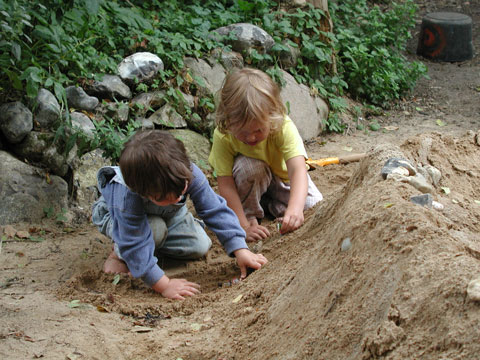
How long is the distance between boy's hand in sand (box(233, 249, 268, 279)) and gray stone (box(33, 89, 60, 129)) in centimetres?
171

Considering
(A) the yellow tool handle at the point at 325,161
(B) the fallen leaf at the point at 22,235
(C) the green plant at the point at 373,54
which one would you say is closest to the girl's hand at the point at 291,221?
(A) the yellow tool handle at the point at 325,161

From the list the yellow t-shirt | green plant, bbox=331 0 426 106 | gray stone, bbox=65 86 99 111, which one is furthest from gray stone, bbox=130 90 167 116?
green plant, bbox=331 0 426 106

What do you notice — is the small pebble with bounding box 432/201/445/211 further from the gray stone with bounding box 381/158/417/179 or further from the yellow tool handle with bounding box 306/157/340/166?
the yellow tool handle with bounding box 306/157/340/166

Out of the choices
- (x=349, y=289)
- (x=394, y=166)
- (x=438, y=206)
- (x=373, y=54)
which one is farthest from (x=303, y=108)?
(x=349, y=289)

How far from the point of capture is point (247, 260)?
2.95 m

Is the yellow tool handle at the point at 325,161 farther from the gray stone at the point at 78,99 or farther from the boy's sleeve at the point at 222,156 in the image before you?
the gray stone at the point at 78,99

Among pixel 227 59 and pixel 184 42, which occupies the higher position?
pixel 184 42

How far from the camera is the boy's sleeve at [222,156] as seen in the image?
11.8 ft

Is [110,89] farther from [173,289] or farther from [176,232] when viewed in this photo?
[173,289]

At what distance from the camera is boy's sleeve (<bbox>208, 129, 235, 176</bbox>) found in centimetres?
358

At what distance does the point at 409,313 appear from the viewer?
1.57 metres

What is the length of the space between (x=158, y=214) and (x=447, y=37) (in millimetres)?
5922

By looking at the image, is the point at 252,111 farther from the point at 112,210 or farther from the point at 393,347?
the point at 393,347

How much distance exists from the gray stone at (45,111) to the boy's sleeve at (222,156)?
1.14m
